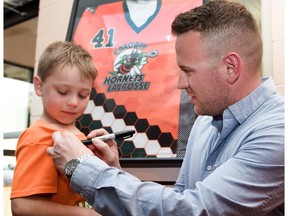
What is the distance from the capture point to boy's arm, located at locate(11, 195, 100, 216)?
3.31 ft

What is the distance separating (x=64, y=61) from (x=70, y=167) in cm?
40

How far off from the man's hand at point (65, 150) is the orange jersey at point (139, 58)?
0.58 metres

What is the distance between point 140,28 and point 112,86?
0.92ft

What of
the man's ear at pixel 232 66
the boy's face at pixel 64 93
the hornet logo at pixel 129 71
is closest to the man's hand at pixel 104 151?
the boy's face at pixel 64 93

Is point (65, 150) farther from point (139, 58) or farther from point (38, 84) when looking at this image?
point (139, 58)

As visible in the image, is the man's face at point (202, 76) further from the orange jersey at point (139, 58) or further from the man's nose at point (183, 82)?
the orange jersey at point (139, 58)

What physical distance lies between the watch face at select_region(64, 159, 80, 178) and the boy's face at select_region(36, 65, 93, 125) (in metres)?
0.28

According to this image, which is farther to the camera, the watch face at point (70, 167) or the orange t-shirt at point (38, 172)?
the orange t-shirt at point (38, 172)

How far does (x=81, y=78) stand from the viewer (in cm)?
117

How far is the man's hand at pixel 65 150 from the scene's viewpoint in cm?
94

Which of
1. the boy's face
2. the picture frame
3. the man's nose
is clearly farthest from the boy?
the picture frame

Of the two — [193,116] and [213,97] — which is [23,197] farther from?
[193,116]

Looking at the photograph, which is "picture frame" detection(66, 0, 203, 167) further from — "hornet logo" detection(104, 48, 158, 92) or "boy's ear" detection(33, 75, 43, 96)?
"boy's ear" detection(33, 75, 43, 96)

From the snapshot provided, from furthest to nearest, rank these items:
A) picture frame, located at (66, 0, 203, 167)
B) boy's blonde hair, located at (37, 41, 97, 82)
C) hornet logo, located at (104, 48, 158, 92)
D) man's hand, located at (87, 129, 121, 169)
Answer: hornet logo, located at (104, 48, 158, 92)
picture frame, located at (66, 0, 203, 167)
boy's blonde hair, located at (37, 41, 97, 82)
man's hand, located at (87, 129, 121, 169)
